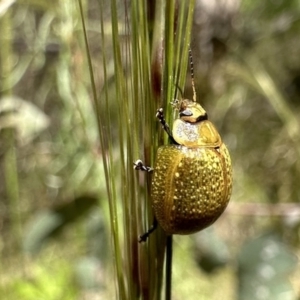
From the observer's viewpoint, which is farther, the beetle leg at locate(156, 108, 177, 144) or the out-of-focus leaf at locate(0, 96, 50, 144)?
the out-of-focus leaf at locate(0, 96, 50, 144)

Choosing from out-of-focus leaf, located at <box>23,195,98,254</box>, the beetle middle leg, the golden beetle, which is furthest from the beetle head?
out-of-focus leaf, located at <box>23,195,98,254</box>

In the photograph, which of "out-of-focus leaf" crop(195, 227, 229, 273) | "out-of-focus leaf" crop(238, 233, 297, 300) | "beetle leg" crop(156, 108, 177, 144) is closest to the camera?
"beetle leg" crop(156, 108, 177, 144)

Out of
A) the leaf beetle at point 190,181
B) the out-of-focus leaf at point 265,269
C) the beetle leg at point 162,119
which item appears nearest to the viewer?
the beetle leg at point 162,119

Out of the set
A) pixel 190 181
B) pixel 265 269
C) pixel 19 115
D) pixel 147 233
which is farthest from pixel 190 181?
pixel 19 115

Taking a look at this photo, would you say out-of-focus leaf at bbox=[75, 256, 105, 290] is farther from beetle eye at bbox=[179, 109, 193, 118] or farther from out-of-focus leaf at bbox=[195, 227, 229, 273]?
beetle eye at bbox=[179, 109, 193, 118]

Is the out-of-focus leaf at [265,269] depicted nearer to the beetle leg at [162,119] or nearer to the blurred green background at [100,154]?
the blurred green background at [100,154]

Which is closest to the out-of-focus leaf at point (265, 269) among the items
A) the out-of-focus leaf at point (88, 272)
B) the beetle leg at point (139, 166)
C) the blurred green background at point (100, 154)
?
the blurred green background at point (100, 154)
